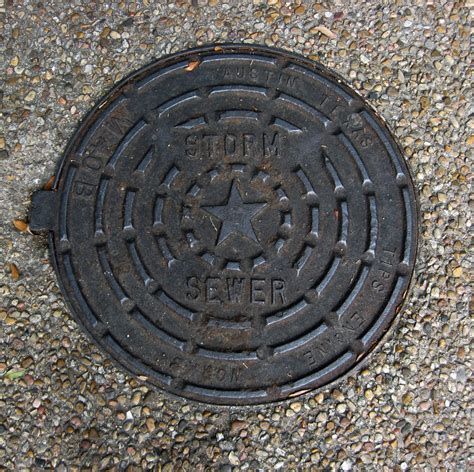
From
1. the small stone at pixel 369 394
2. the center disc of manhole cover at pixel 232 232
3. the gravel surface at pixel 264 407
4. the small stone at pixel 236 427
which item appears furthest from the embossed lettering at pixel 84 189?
the small stone at pixel 369 394

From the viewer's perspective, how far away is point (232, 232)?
2.44 meters

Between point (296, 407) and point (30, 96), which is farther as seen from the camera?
point (30, 96)

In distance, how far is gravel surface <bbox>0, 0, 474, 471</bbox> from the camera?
2.34 meters

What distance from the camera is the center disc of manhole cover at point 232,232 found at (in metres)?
2.38

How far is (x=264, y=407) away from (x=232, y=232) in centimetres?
71

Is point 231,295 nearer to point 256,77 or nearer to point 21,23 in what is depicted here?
point 256,77

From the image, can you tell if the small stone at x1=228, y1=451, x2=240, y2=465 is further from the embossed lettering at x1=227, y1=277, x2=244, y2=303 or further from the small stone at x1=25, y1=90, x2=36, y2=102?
the small stone at x1=25, y1=90, x2=36, y2=102

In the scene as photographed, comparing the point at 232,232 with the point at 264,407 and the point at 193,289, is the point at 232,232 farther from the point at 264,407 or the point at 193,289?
the point at 264,407

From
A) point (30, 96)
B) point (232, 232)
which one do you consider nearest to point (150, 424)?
point (232, 232)

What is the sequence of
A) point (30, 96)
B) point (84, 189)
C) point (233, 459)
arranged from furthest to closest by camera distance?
1. point (30, 96)
2. point (84, 189)
3. point (233, 459)

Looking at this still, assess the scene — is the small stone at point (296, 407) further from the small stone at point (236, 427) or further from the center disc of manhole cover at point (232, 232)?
the small stone at point (236, 427)

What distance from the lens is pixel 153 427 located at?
92.4 inches

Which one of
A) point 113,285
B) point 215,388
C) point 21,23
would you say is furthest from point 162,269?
point 21,23

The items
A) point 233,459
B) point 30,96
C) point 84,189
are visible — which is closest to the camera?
point 233,459
